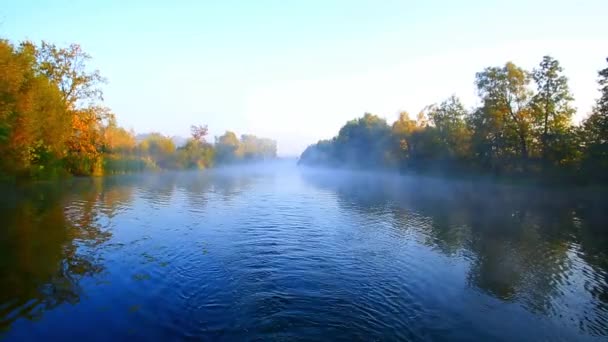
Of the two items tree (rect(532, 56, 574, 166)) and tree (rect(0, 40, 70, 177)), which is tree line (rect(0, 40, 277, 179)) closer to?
tree (rect(0, 40, 70, 177))

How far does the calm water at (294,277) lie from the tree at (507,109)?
31.6 m

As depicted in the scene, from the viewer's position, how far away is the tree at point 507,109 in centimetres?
4931

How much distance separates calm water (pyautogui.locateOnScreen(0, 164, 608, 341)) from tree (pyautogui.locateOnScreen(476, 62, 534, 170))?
3158 centimetres

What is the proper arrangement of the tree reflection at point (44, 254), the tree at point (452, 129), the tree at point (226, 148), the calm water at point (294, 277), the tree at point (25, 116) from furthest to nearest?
the tree at point (226, 148), the tree at point (452, 129), the tree at point (25, 116), the tree reflection at point (44, 254), the calm water at point (294, 277)

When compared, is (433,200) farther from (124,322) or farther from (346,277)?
(124,322)

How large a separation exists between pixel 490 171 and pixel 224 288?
59802 millimetres

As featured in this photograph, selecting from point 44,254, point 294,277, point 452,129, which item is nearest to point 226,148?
point 452,129

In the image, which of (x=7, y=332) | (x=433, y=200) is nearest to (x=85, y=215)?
(x=7, y=332)

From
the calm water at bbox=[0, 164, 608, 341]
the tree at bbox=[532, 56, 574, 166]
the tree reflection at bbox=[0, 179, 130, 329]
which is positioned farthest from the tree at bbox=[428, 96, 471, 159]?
the tree reflection at bbox=[0, 179, 130, 329]

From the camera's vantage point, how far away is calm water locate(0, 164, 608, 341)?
814 cm

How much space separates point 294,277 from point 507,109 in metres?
53.9

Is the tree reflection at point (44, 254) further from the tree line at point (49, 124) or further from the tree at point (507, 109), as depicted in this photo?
the tree at point (507, 109)

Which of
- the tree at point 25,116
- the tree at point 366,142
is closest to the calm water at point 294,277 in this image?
the tree at point 25,116

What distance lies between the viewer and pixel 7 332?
7246 millimetres
